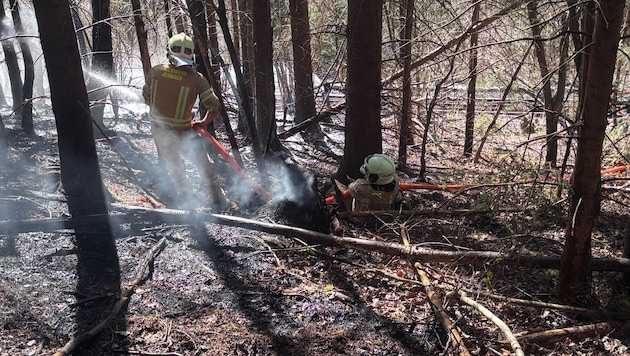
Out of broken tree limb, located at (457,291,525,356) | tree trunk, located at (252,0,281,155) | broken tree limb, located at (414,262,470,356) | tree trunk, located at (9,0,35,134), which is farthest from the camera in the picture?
tree trunk, located at (9,0,35,134)

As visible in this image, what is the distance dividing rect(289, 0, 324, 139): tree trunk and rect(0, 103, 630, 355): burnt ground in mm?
6085

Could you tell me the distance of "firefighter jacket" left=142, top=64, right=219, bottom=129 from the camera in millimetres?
5941

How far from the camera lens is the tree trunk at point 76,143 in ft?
14.3

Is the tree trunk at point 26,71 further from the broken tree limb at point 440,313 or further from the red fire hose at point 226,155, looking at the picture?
the broken tree limb at point 440,313

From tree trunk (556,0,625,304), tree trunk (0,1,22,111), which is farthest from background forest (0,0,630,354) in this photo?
tree trunk (0,1,22,111)

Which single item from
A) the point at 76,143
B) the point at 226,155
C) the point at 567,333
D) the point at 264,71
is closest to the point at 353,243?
the point at 567,333

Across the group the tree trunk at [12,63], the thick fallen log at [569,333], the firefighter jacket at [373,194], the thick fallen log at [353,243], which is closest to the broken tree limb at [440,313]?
the thick fallen log at [353,243]

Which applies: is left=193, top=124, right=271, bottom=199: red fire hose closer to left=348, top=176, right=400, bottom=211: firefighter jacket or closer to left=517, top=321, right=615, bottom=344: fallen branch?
left=348, top=176, right=400, bottom=211: firefighter jacket

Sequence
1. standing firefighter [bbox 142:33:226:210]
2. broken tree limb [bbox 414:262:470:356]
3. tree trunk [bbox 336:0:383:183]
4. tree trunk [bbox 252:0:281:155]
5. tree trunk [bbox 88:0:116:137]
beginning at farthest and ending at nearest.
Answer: tree trunk [bbox 88:0:116:137]
tree trunk [bbox 252:0:281:155]
tree trunk [bbox 336:0:383:183]
standing firefighter [bbox 142:33:226:210]
broken tree limb [bbox 414:262:470:356]

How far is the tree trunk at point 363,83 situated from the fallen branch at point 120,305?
128 inches

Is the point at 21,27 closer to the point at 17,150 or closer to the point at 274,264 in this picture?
the point at 17,150

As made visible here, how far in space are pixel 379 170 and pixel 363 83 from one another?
1.48 m

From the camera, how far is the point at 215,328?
355 cm

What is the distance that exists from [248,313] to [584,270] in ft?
8.81
